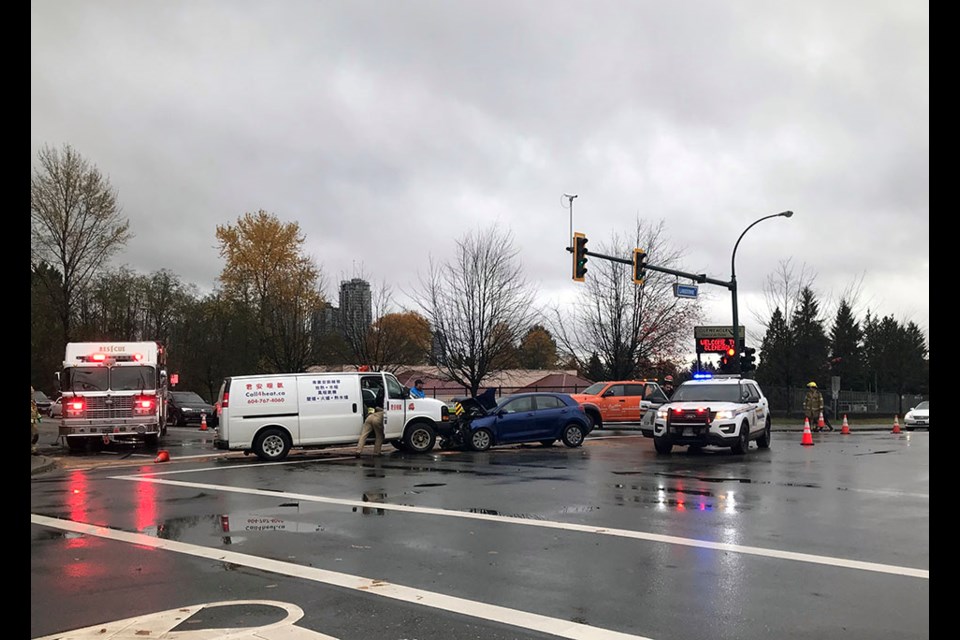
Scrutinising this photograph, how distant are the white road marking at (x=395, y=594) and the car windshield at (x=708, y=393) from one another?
13.1m

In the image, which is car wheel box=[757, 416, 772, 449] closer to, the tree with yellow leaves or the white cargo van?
the white cargo van

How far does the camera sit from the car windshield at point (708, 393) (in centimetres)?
1866

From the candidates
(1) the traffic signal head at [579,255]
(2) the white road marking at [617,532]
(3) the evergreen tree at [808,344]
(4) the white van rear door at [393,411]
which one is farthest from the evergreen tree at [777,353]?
(2) the white road marking at [617,532]

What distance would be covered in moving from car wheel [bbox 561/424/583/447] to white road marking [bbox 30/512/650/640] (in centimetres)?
1309

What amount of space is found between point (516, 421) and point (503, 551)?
482 inches

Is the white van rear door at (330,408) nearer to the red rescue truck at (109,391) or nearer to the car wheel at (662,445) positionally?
the red rescue truck at (109,391)

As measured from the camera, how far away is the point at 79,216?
36906mm

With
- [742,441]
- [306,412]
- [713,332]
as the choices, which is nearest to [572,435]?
[742,441]

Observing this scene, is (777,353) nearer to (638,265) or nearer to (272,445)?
(638,265)

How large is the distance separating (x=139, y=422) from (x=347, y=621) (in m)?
18.6

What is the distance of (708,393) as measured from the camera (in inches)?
739

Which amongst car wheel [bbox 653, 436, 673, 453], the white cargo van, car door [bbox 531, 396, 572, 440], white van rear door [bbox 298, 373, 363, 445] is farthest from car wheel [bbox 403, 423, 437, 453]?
car wheel [bbox 653, 436, 673, 453]
